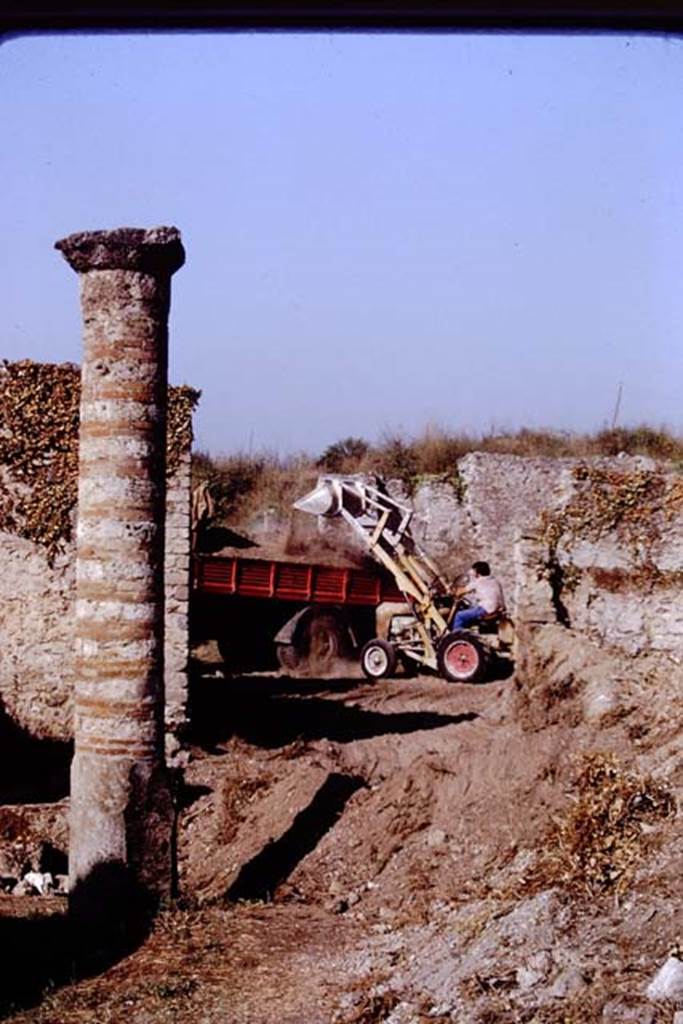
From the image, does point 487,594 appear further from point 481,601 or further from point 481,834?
point 481,834

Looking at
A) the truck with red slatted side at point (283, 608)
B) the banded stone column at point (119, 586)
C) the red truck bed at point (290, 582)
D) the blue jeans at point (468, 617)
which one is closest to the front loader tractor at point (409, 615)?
the blue jeans at point (468, 617)

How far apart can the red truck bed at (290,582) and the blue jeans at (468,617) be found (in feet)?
5.59

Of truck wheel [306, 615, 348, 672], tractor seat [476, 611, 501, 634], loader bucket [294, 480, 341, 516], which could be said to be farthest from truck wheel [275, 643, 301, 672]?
tractor seat [476, 611, 501, 634]

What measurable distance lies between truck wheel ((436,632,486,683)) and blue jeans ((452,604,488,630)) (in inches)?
11.1

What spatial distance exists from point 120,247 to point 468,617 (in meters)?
10.9

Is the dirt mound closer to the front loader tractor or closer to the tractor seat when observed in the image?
the front loader tractor

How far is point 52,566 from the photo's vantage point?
1241 centimetres

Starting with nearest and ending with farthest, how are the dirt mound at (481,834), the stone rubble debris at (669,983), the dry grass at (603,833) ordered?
the stone rubble debris at (669,983), the dirt mound at (481,834), the dry grass at (603,833)

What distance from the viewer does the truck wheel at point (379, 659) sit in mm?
19047

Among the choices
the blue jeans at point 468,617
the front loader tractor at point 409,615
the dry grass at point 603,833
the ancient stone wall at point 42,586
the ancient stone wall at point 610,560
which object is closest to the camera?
the dry grass at point 603,833

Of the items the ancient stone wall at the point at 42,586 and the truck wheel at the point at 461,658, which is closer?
the ancient stone wall at the point at 42,586

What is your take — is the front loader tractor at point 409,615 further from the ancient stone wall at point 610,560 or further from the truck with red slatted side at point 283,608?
the ancient stone wall at point 610,560

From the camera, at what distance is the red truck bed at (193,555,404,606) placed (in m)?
19.7

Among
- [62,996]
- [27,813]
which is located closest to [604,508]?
[27,813]
